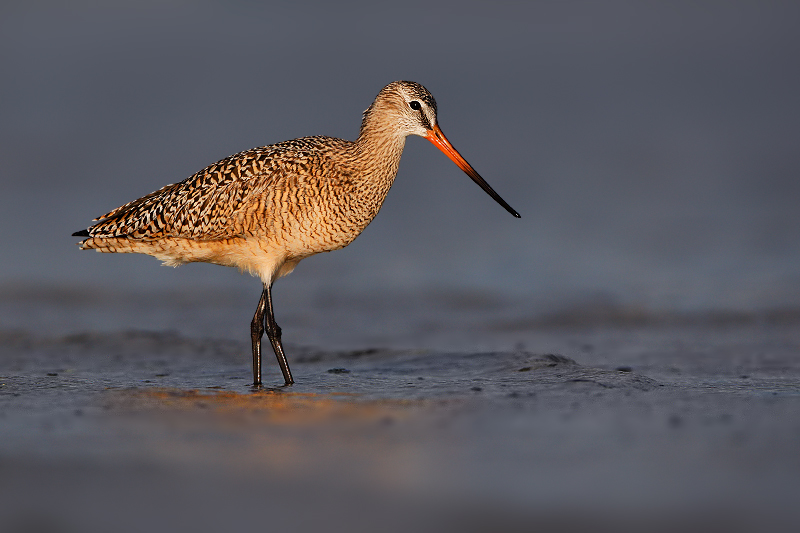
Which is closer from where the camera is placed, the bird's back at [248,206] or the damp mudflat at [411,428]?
the damp mudflat at [411,428]

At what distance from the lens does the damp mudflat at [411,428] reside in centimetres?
448

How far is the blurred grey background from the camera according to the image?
36.7 feet

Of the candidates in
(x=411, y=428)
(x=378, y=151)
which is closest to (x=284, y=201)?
(x=378, y=151)

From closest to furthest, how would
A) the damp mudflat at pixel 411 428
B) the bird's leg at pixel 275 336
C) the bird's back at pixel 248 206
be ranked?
the damp mudflat at pixel 411 428 < the bird's back at pixel 248 206 < the bird's leg at pixel 275 336

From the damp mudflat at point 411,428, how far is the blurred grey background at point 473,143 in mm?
1742

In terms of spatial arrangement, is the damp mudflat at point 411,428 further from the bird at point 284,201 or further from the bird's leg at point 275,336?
the bird at point 284,201

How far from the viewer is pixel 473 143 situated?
1653cm

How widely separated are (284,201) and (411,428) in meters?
2.32

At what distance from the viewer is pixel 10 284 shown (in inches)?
412

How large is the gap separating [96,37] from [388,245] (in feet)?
40.8

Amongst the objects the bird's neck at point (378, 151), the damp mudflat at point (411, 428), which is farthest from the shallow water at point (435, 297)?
the bird's neck at point (378, 151)

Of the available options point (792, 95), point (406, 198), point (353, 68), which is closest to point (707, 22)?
point (792, 95)

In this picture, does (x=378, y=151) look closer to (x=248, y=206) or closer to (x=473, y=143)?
(x=248, y=206)

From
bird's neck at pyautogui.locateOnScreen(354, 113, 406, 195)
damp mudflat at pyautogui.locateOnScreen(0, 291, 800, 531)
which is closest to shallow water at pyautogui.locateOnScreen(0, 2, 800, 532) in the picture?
damp mudflat at pyautogui.locateOnScreen(0, 291, 800, 531)
